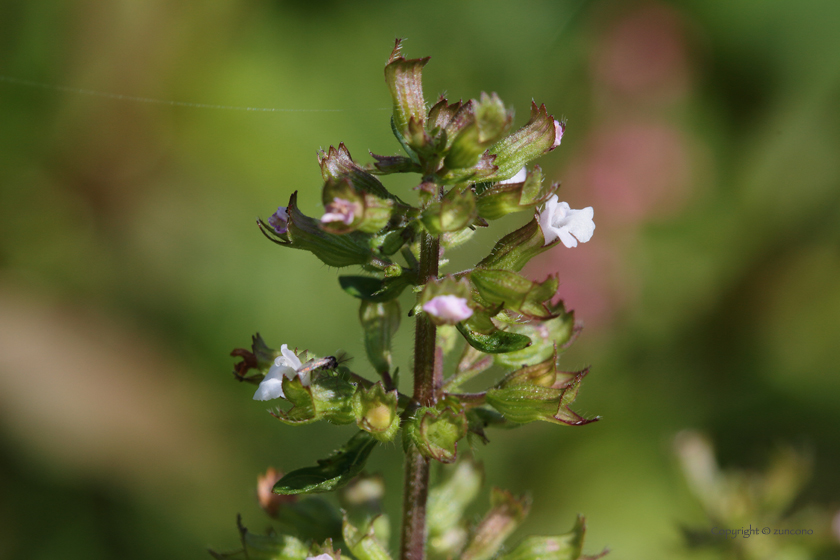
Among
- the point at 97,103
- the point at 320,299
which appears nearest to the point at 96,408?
the point at 320,299

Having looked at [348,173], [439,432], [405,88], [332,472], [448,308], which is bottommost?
[332,472]

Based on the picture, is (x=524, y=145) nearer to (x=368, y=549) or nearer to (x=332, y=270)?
(x=368, y=549)

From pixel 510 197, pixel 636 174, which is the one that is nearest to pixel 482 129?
pixel 510 197

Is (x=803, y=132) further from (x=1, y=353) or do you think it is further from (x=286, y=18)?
(x=1, y=353)

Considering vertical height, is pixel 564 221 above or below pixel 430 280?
above

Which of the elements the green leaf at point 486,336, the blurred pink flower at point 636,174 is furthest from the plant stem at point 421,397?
the blurred pink flower at point 636,174

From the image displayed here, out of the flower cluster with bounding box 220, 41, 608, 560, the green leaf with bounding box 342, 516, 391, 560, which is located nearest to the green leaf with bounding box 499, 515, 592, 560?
the flower cluster with bounding box 220, 41, 608, 560

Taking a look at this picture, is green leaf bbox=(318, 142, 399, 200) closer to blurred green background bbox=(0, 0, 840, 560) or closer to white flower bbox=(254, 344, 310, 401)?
white flower bbox=(254, 344, 310, 401)
